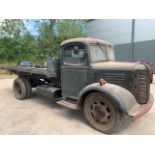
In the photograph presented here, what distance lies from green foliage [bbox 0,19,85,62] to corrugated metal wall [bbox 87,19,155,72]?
2.76m

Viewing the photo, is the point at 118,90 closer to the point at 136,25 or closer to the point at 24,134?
the point at 24,134

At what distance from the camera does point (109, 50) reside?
4621mm

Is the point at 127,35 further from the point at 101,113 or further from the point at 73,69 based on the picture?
the point at 101,113

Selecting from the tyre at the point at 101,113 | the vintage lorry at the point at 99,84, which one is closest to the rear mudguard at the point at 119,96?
the vintage lorry at the point at 99,84

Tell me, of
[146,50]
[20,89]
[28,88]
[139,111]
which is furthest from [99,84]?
[146,50]

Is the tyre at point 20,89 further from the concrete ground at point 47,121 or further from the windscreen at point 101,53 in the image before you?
the windscreen at point 101,53

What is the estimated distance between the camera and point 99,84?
3.50m

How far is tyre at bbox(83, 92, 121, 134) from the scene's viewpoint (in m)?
3.24

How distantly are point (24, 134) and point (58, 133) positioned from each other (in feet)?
2.17

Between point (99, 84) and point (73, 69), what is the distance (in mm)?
973

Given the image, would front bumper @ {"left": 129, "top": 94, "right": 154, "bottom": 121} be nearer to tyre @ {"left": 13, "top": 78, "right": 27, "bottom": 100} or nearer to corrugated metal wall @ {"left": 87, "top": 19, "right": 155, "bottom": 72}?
tyre @ {"left": 13, "top": 78, "right": 27, "bottom": 100}

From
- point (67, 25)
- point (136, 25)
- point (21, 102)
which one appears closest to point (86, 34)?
point (67, 25)

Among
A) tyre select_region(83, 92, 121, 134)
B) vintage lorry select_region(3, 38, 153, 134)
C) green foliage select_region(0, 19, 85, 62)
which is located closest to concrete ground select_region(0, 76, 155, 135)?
tyre select_region(83, 92, 121, 134)

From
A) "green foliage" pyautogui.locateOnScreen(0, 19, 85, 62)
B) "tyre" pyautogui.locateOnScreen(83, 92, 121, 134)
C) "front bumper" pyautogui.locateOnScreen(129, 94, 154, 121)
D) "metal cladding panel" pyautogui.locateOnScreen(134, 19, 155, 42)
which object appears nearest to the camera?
"front bumper" pyautogui.locateOnScreen(129, 94, 154, 121)
